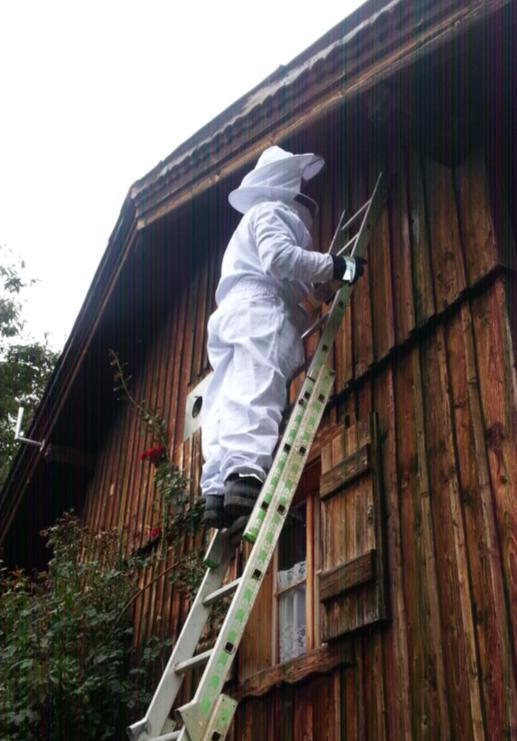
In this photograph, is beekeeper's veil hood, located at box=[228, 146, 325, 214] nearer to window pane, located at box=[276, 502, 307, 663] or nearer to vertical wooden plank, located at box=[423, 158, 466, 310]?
vertical wooden plank, located at box=[423, 158, 466, 310]

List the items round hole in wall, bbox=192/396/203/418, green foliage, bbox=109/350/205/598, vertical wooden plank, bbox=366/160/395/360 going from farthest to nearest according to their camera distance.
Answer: round hole in wall, bbox=192/396/203/418, green foliage, bbox=109/350/205/598, vertical wooden plank, bbox=366/160/395/360

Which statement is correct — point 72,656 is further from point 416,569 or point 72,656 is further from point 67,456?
point 67,456

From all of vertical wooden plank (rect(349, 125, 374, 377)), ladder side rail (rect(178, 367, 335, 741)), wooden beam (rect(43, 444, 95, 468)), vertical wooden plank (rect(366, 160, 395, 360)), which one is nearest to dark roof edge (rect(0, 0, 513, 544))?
wooden beam (rect(43, 444, 95, 468))

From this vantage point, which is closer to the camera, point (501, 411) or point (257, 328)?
point (501, 411)

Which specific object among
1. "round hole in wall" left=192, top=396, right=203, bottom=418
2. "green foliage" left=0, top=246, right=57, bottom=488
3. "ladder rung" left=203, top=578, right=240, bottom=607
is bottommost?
"ladder rung" left=203, top=578, right=240, bottom=607

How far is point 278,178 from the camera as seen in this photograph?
459 centimetres

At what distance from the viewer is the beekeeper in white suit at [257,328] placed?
3.71m

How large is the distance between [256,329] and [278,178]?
93 centimetres

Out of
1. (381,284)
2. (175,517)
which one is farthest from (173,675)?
(175,517)

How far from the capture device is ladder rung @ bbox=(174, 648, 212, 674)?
316 cm

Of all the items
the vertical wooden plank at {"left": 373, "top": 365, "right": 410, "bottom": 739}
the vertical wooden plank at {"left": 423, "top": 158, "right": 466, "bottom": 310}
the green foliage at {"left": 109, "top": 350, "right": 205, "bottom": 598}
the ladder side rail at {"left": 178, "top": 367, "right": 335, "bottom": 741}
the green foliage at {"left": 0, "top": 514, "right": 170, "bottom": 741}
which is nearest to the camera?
the ladder side rail at {"left": 178, "top": 367, "right": 335, "bottom": 741}

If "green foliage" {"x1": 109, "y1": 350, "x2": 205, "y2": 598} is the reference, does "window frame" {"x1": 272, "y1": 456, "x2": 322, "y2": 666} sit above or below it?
below

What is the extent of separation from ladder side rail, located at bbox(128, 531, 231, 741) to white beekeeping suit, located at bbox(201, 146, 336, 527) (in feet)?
0.93

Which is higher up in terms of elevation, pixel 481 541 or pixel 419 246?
pixel 419 246
